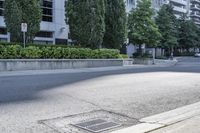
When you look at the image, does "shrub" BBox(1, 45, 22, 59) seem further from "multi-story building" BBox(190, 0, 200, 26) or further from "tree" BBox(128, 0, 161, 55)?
"multi-story building" BBox(190, 0, 200, 26)

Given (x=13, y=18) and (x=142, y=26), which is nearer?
(x=13, y=18)

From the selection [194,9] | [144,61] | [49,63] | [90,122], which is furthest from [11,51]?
[194,9]

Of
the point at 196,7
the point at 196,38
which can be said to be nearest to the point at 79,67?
the point at 196,38

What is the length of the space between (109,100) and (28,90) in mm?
3043

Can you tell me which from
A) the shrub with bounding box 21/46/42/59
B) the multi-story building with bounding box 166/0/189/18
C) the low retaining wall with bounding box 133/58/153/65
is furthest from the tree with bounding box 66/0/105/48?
the multi-story building with bounding box 166/0/189/18

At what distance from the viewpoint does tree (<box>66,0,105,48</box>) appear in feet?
95.7

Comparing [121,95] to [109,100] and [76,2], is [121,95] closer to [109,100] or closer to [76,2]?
[109,100]

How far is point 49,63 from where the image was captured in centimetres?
2377

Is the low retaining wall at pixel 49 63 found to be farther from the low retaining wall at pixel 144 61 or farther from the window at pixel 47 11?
the window at pixel 47 11

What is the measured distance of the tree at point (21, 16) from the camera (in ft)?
80.7

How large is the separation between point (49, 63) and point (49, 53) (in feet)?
3.10

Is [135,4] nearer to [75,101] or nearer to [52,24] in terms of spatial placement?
[52,24]

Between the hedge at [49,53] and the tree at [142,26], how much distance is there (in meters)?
13.0

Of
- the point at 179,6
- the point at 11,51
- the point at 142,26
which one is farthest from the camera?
the point at 179,6
